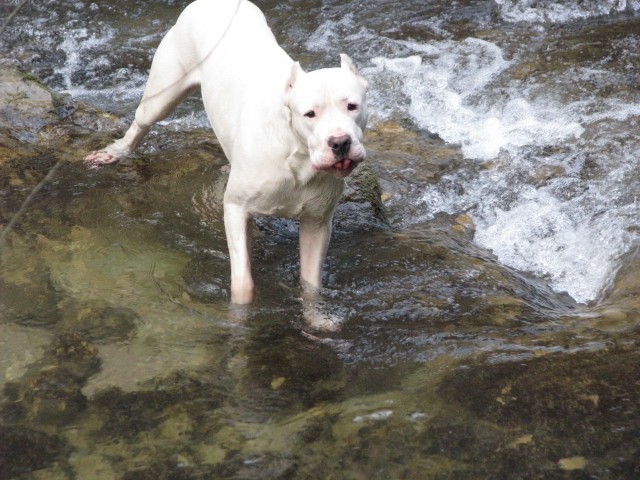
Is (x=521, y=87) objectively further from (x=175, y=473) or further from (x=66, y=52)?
(x=175, y=473)

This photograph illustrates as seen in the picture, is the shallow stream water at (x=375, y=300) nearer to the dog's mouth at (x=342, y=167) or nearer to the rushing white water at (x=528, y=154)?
the rushing white water at (x=528, y=154)

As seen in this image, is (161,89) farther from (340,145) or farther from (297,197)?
(340,145)

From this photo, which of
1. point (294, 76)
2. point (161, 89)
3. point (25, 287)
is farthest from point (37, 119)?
point (294, 76)

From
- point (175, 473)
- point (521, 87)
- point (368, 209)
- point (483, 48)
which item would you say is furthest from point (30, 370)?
point (483, 48)

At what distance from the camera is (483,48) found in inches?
322

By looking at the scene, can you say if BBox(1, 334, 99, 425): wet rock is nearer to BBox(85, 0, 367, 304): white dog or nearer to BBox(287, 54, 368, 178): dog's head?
BBox(85, 0, 367, 304): white dog

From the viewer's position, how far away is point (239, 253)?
4.15 m

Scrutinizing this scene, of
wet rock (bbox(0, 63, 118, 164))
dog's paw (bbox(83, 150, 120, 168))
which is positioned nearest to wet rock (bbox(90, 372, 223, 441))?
dog's paw (bbox(83, 150, 120, 168))

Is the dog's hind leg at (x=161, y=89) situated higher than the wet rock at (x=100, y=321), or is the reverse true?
the dog's hind leg at (x=161, y=89)

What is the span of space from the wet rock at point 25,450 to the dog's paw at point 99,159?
9.21ft

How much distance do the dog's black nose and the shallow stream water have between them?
86 centimetres

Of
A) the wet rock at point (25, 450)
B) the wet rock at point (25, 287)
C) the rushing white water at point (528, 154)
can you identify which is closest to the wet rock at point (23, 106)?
the wet rock at point (25, 287)

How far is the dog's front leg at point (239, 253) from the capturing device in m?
4.07

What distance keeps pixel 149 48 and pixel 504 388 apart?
20.7 feet
